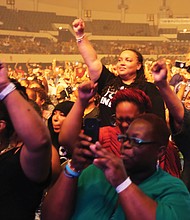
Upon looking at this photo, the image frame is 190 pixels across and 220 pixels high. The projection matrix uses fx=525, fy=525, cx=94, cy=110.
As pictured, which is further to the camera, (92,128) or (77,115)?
(77,115)

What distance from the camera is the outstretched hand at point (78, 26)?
10.2 ft

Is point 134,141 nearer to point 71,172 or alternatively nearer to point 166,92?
point 71,172

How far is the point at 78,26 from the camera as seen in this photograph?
10.3 feet

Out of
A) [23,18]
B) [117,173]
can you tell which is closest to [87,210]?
[117,173]

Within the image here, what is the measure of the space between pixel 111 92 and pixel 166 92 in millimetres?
879

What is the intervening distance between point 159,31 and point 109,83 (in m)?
21.0

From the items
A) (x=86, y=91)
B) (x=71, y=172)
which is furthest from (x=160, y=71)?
(x=71, y=172)

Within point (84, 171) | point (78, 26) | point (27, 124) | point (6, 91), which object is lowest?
point (84, 171)

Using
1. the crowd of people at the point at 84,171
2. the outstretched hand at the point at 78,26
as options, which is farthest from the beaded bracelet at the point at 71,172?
the outstretched hand at the point at 78,26

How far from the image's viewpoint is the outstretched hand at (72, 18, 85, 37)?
3111mm

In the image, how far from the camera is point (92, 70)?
135 inches

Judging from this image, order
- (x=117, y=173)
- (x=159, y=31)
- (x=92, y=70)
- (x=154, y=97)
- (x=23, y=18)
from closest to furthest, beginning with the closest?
(x=117, y=173)
(x=154, y=97)
(x=92, y=70)
(x=23, y=18)
(x=159, y=31)

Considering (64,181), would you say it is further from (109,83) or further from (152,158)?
(109,83)

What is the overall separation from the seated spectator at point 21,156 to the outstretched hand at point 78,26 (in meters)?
1.23
